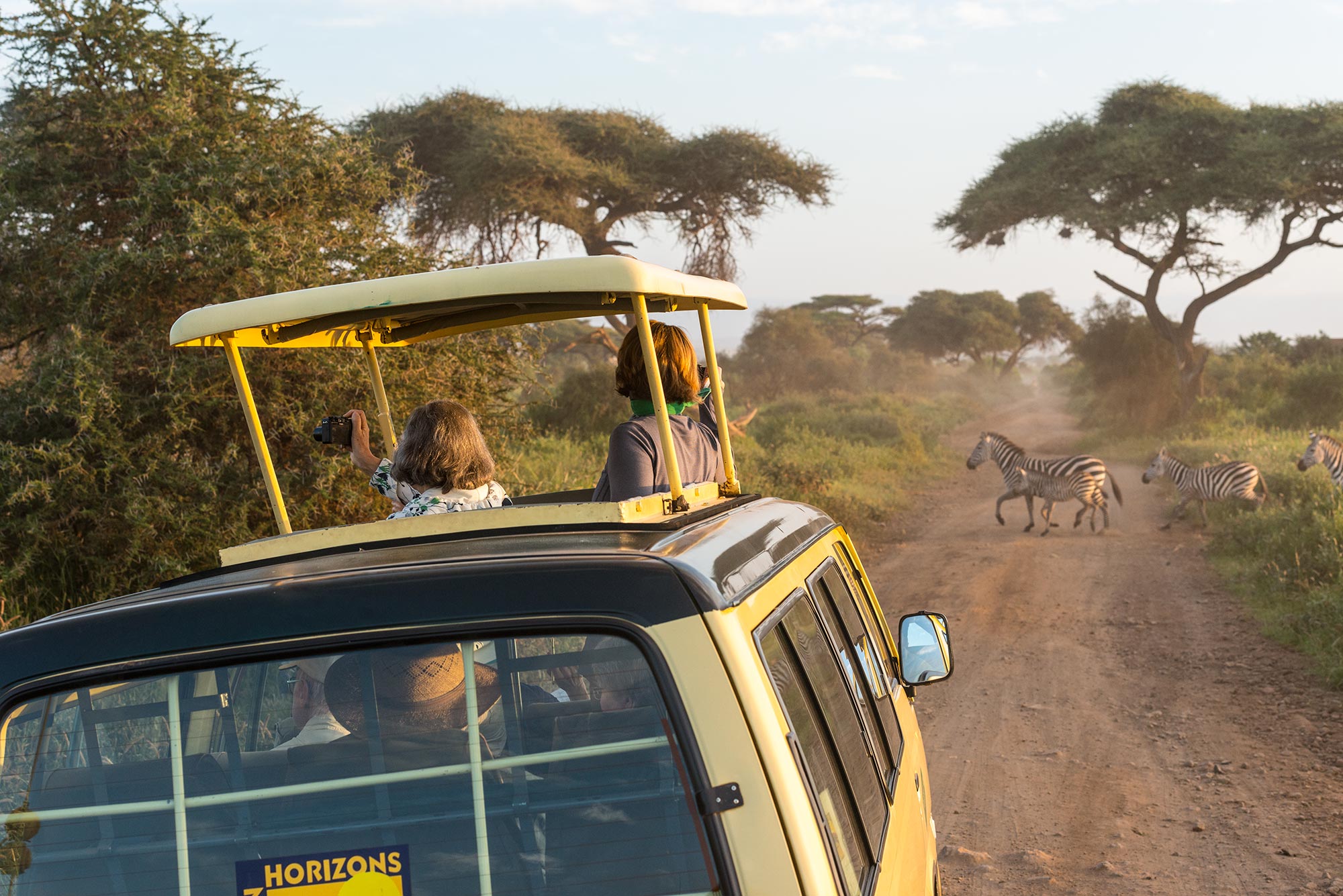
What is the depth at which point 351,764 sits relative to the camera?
4.41 feet

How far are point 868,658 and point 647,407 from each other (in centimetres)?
101

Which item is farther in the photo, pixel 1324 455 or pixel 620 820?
A: pixel 1324 455

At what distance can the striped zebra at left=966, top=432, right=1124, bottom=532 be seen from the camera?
42.7ft

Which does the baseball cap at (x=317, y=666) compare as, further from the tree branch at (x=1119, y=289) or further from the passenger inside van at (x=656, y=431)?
the tree branch at (x=1119, y=289)

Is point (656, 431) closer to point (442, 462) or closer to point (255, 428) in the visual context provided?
point (442, 462)

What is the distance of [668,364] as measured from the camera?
3156 millimetres

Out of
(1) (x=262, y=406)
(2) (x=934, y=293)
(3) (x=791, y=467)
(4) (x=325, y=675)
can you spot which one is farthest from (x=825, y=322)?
Result: (4) (x=325, y=675)

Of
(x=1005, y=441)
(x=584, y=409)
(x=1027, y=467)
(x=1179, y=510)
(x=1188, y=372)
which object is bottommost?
(x=1179, y=510)

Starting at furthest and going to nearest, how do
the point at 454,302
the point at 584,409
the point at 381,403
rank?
the point at 584,409 → the point at 381,403 → the point at 454,302

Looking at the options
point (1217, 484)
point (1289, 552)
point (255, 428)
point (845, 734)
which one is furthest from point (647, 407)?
point (1217, 484)

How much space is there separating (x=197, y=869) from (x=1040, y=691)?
604 centimetres

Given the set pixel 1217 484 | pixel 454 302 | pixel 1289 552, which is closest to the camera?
pixel 454 302

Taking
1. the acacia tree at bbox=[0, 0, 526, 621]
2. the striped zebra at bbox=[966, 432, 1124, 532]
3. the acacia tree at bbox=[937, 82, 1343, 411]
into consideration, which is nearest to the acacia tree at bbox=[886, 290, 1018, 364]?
the acacia tree at bbox=[937, 82, 1343, 411]

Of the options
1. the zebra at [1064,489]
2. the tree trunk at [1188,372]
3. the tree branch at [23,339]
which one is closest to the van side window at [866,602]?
the tree branch at [23,339]
